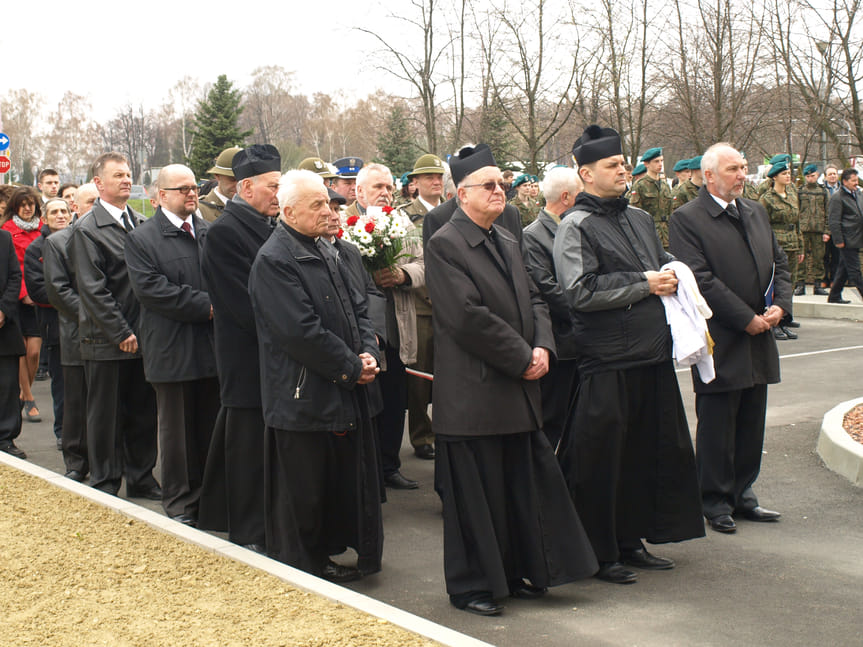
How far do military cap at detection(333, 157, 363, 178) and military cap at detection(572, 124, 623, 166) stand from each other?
4530mm

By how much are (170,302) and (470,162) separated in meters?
2.43

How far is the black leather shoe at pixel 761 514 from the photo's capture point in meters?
6.52

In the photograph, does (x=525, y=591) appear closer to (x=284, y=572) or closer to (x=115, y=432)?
(x=284, y=572)

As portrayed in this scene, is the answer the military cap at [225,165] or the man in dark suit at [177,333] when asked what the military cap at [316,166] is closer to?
the military cap at [225,165]

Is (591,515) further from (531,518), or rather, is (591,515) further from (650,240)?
(650,240)

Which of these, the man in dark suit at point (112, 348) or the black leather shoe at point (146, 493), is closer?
the man in dark suit at point (112, 348)

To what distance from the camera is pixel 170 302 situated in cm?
665

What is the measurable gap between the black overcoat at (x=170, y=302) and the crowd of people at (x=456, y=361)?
0.01 metres

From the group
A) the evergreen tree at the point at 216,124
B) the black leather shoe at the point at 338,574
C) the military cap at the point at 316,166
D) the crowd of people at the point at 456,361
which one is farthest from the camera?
the evergreen tree at the point at 216,124

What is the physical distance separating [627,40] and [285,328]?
17236 mm

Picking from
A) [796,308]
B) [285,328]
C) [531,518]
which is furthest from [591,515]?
[796,308]

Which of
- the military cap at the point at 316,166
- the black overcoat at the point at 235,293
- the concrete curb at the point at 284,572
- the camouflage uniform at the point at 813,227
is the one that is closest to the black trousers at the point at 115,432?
the concrete curb at the point at 284,572

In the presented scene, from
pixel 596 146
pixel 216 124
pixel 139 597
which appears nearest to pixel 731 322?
pixel 596 146

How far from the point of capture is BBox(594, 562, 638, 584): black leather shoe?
5449 mm
